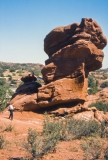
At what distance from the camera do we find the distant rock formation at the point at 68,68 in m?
19.7

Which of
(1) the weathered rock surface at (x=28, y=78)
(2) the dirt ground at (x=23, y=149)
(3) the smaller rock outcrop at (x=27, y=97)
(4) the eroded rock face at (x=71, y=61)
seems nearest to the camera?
(2) the dirt ground at (x=23, y=149)

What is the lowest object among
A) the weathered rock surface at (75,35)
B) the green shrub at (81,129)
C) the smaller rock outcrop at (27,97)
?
the green shrub at (81,129)

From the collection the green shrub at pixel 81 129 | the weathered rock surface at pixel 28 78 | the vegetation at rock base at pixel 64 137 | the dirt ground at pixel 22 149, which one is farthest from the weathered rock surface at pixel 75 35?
the dirt ground at pixel 22 149

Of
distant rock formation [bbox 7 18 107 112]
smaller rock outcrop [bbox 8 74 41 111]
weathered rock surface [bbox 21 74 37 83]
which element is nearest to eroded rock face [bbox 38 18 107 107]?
distant rock formation [bbox 7 18 107 112]

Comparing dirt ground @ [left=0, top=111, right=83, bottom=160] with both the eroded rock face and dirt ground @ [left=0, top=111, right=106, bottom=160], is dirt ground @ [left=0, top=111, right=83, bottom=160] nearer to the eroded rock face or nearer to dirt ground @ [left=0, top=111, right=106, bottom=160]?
dirt ground @ [left=0, top=111, right=106, bottom=160]

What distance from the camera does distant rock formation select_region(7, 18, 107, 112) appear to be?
19719mm

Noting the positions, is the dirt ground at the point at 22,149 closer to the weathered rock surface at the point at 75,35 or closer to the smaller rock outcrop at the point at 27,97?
the smaller rock outcrop at the point at 27,97

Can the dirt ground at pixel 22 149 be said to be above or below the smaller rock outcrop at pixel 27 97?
below

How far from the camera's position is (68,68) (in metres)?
20.3

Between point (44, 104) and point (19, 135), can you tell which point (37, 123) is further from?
point (19, 135)

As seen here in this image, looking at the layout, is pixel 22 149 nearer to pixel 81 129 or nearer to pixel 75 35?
pixel 81 129

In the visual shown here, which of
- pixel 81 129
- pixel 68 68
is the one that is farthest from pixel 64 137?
pixel 68 68

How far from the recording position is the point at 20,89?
22.2 meters

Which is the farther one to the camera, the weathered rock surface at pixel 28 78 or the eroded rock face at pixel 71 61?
the weathered rock surface at pixel 28 78
